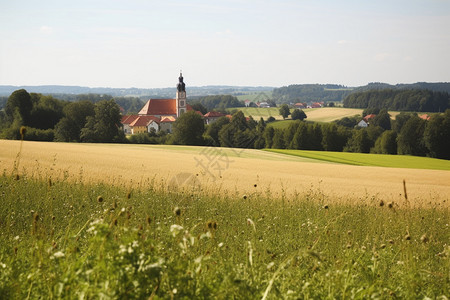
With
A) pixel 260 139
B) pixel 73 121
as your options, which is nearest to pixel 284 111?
pixel 260 139

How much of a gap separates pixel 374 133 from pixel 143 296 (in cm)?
8344

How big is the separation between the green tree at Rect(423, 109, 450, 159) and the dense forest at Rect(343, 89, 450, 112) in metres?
53.2

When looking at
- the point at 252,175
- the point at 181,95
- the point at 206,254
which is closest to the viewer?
the point at 206,254

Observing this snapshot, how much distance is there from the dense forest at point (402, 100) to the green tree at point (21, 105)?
93562mm

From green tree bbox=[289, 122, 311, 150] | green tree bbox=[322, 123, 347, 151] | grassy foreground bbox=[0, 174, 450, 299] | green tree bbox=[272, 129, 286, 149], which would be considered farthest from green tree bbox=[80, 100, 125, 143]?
grassy foreground bbox=[0, 174, 450, 299]

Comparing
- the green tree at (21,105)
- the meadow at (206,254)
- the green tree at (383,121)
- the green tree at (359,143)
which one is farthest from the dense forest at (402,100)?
the meadow at (206,254)

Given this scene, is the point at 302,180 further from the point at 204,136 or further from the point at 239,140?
the point at 204,136

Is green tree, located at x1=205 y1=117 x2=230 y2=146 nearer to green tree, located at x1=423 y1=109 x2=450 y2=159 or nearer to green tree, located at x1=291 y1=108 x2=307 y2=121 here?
green tree, located at x1=291 y1=108 x2=307 y2=121

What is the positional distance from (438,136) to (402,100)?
77.9 m

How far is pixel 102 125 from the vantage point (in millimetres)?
56062

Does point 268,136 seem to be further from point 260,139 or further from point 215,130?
point 215,130

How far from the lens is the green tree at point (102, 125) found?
182ft

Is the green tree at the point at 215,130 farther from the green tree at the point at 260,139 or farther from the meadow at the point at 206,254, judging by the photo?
the meadow at the point at 206,254

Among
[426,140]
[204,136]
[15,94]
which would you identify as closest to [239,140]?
[204,136]
